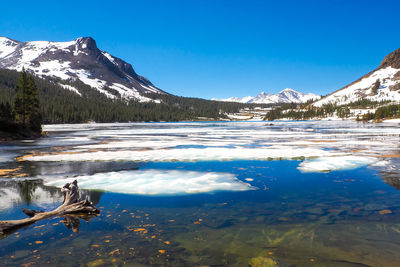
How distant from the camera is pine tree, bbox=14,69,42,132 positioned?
56344 mm

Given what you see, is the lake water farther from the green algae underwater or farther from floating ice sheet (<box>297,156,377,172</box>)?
floating ice sheet (<box>297,156,377,172</box>)

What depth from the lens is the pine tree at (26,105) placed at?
185 feet

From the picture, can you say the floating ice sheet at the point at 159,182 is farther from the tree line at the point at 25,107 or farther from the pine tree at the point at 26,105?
the pine tree at the point at 26,105

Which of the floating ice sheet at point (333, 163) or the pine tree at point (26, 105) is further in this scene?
the pine tree at point (26, 105)

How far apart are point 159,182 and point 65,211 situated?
220 inches

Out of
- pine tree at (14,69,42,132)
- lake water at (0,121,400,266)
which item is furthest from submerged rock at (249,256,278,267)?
pine tree at (14,69,42,132)

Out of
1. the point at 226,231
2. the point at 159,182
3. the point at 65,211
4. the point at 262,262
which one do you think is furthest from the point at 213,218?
the point at 159,182

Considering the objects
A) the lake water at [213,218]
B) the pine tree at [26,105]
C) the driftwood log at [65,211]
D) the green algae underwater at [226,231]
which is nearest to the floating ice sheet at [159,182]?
the lake water at [213,218]

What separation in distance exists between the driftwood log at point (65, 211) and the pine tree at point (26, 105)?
52962mm

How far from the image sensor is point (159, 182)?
1456 centimetres

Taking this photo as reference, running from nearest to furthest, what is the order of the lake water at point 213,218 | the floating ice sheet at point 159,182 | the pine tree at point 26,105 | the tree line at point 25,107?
the lake water at point 213,218
the floating ice sheet at point 159,182
the tree line at point 25,107
the pine tree at point 26,105

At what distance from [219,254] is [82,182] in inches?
407

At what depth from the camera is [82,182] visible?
47.5 feet

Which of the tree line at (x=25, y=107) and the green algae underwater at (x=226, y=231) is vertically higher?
the tree line at (x=25, y=107)
